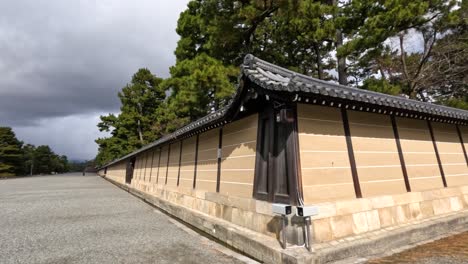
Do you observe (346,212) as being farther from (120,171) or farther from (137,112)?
(137,112)

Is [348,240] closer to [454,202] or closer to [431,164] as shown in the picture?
[431,164]

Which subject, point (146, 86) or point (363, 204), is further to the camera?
point (146, 86)

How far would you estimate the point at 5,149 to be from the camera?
46.1 meters

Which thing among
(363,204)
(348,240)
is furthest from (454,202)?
(348,240)

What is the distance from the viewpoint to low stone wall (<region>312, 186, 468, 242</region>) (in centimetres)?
453

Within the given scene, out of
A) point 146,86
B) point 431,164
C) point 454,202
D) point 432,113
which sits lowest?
point 454,202

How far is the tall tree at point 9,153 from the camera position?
4572 cm

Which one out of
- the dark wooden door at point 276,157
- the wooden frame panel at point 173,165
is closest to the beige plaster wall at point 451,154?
the dark wooden door at point 276,157

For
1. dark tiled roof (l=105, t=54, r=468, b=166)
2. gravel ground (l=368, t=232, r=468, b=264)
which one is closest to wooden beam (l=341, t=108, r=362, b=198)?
dark tiled roof (l=105, t=54, r=468, b=166)

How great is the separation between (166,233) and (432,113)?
23.8ft

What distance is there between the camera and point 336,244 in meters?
4.32

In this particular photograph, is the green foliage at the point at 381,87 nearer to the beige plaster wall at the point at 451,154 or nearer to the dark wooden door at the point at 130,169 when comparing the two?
the beige plaster wall at the point at 451,154

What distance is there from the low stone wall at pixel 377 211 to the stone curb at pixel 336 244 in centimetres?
19

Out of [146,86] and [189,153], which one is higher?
[146,86]
